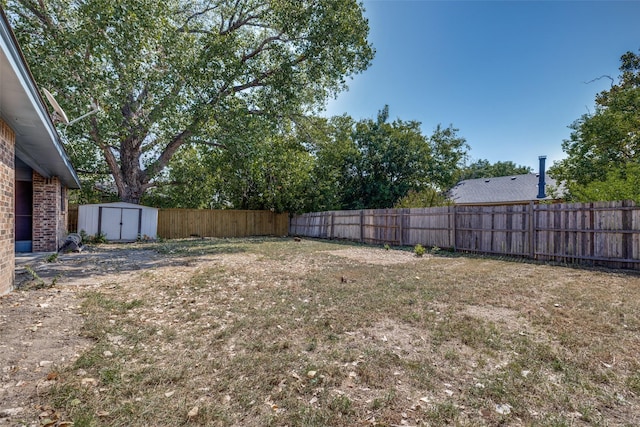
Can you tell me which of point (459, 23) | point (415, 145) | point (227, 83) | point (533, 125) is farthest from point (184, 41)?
point (533, 125)

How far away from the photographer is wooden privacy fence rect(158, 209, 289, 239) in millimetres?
16047

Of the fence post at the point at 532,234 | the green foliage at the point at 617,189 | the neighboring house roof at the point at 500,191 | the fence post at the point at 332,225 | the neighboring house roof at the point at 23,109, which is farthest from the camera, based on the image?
the neighboring house roof at the point at 500,191

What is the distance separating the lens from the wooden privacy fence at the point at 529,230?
22.1 ft

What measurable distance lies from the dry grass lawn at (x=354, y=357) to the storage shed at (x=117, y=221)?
380 inches

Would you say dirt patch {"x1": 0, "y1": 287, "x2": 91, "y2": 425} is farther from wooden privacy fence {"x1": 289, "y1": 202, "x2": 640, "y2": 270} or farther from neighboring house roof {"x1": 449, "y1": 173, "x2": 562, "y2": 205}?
neighboring house roof {"x1": 449, "y1": 173, "x2": 562, "y2": 205}

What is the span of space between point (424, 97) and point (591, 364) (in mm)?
13780

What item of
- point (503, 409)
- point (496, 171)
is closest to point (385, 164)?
point (503, 409)

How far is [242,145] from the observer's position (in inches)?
460

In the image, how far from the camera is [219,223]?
17.5 m

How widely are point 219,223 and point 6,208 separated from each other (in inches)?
538

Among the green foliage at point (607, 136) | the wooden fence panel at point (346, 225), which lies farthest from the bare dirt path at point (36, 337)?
the green foliage at point (607, 136)

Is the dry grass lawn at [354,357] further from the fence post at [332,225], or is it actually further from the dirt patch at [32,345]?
the fence post at [332,225]

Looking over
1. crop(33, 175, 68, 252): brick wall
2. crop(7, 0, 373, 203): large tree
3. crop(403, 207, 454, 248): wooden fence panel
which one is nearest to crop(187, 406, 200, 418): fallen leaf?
crop(33, 175, 68, 252): brick wall

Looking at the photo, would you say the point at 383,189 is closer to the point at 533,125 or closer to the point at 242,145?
the point at 533,125
